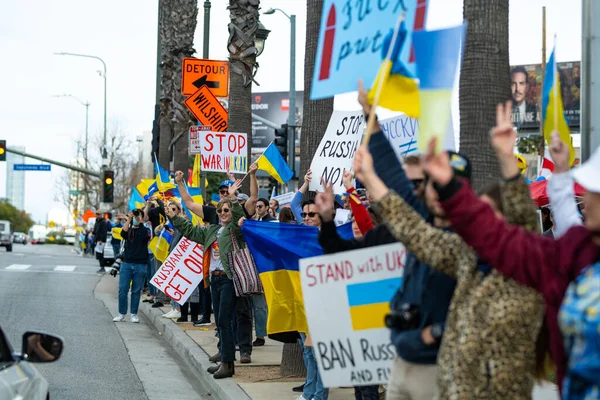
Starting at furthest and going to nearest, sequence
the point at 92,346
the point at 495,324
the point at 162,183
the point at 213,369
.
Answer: the point at 162,183
the point at 92,346
the point at 213,369
the point at 495,324

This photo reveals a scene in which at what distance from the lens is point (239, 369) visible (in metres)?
10.6

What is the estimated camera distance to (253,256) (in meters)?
9.31

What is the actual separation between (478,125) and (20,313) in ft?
39.5

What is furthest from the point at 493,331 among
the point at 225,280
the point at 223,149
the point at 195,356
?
the point at 223,149

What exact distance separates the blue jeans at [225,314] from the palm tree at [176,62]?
1096 cm

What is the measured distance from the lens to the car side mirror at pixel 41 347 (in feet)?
14.3

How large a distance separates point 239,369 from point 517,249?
23.9 feet

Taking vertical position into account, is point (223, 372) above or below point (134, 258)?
below

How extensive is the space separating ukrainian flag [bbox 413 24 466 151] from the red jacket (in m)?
0.39

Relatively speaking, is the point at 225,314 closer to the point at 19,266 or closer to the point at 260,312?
the point at 260,312

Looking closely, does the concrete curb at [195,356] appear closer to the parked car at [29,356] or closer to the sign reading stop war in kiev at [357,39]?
the sign reading stop war in kiev at [357,39]

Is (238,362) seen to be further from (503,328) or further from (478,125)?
(503,328)

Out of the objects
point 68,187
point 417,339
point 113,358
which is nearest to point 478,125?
point 417,339

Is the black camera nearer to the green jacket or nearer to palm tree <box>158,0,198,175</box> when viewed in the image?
the green jacket
